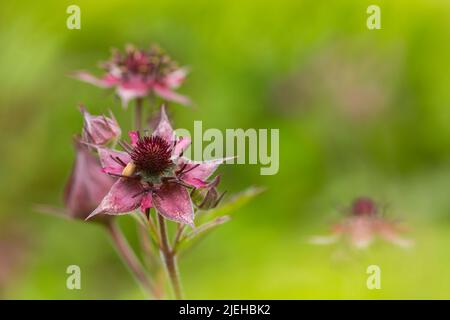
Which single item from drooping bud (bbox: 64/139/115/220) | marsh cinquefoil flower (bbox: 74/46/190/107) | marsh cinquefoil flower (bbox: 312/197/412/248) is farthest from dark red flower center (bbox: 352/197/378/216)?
drooping bud (bbox: 64/139/115/220)

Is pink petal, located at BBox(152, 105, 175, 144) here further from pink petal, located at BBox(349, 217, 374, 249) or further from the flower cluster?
pink petal, located at BBox(349, 217, 374, 249)

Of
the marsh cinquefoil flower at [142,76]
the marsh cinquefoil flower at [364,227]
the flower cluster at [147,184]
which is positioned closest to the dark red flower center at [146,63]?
the marsh cinquefoil flower at [142,76]

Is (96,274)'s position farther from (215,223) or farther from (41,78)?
(215,223)

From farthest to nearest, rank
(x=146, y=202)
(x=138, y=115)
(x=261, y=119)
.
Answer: (x=261, y=119) < (x=138, y=115) < (x=146, y=202)

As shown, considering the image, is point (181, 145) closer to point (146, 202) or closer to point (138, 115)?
point (146, 202)

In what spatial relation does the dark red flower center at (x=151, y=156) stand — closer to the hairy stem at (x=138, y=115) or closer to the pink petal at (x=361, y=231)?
the hairy stem at (x=138, y=115)

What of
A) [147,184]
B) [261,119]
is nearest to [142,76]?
[147,184]

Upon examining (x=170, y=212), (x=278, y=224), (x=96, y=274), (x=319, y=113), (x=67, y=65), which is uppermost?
(x=67, y=65)
